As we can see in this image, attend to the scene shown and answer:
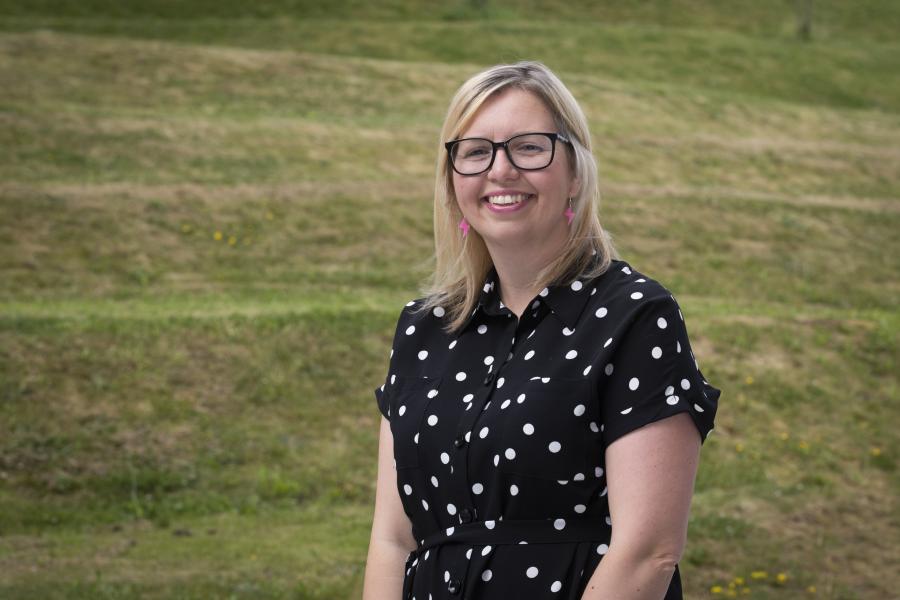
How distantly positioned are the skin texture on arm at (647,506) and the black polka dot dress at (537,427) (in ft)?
0.15

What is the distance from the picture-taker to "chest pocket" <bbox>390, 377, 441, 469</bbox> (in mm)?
2896

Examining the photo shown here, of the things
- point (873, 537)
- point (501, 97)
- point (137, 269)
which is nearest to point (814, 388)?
point (873, 537)

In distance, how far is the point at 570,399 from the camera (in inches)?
103

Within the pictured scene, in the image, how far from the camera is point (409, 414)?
2941 millimetres

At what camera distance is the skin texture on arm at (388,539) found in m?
3.02

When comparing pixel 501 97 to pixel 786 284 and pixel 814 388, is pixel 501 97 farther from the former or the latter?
pixel 786 284

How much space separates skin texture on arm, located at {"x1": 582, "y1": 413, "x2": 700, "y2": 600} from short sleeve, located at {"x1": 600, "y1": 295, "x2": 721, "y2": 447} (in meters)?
0.03

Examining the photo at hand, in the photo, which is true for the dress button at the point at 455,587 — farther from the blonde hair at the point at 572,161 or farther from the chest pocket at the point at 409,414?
the blonde hair at the point at 572,161

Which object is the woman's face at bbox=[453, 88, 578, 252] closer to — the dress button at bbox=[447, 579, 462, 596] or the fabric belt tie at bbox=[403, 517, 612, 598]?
the fabric belt tie at bbox=[403, 517, 612, 598]

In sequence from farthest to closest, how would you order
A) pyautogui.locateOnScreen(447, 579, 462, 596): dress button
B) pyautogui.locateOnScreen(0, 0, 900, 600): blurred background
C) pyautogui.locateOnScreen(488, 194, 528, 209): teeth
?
1. pyautogui.locateOnScreen(0, 0, 900, 600): blurred background
2. pyautogui.locateOnScreen(488, 194, 528, 209): teeth
3. pyautogui.locateOnScreen(447, 579, 462, 596): dress button

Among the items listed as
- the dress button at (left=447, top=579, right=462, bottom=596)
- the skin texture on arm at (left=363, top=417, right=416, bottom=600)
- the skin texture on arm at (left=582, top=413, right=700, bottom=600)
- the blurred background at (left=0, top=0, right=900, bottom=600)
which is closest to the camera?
the skin texture on arm at (left=582, top=413, right=700, bottom=600)

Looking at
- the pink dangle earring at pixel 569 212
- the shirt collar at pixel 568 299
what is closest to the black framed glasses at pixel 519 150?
the pink dangle earring at pixel 569 212

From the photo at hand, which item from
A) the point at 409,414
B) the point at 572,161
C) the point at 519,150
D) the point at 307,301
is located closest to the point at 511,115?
the point at 519,150

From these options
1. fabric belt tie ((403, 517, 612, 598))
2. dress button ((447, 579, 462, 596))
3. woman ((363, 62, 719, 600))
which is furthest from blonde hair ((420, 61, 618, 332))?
dress button ((447, 579, 462, 596))
